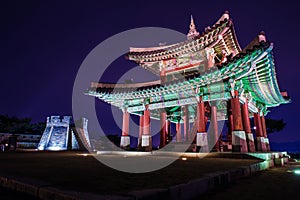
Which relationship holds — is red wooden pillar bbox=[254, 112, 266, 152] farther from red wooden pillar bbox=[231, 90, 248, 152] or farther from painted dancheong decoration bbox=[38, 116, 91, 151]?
painted dancheong decoration bbox=[38, 116, 91, 151]

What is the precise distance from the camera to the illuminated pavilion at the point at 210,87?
11922 mm

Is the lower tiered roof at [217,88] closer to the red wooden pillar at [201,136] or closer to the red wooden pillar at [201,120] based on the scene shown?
the red wooden pillar at [201,120]

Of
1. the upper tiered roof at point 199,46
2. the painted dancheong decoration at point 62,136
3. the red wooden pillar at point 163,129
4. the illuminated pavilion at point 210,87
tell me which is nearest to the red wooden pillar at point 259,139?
the illuminated pavilion at point 210,87

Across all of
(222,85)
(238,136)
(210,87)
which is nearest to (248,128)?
(238,136)

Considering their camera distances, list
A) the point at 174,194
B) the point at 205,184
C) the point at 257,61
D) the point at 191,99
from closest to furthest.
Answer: the point at 174,194
the point at 205,184
the point at 257,61
the point at 191,99

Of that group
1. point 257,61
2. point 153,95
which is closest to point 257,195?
point 257,61

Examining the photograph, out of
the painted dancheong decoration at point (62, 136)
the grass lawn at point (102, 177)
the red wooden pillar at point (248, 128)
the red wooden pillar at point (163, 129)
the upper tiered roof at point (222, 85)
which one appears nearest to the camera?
the grass lawn at point (102, 177)

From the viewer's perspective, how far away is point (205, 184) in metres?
3.96

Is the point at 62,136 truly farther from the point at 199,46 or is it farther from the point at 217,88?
the point at 217,88

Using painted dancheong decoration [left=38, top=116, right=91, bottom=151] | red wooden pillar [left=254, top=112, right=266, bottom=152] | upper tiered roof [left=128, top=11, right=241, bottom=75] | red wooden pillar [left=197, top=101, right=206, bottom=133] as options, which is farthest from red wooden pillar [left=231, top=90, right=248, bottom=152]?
painted dancheong decoration [left=38, top=116, right=91, bottom=151]

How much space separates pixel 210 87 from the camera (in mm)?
14430

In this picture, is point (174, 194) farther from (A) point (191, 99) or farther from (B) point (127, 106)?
(B) point (127, 106)

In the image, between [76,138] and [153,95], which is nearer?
[153,95]

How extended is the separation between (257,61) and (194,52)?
631cm
